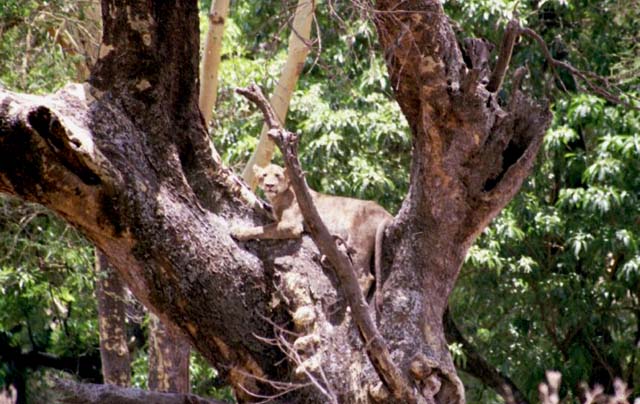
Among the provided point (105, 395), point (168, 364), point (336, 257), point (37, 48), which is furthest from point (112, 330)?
point (336, 257)

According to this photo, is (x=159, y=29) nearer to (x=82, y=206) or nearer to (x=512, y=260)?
(x=82, y=206)

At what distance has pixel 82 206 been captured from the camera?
18.2 feet

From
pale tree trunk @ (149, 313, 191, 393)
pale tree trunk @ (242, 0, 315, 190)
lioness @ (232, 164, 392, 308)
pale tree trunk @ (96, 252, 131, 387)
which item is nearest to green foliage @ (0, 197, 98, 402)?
pale tree trunk @ (96, 252, 131, 387)

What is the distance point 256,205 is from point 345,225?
62 cm

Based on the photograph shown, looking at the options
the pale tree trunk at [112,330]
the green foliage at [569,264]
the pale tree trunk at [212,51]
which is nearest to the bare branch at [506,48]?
the pale tree trunk at [212,51]

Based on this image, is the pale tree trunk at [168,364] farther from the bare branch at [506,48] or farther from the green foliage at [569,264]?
the green foliage at [569,264]

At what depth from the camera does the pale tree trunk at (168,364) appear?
29.8 ft

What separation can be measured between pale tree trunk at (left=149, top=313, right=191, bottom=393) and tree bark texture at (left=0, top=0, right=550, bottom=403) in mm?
2821

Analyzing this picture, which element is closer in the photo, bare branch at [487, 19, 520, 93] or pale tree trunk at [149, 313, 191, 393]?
bare branch at [487, 19, 520, 93]

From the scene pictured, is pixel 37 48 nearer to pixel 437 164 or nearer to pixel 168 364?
pixel 168 364

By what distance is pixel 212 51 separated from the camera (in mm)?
9133

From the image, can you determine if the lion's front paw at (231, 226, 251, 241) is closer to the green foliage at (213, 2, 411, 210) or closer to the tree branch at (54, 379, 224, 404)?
the tree branch at (54, 379, 224, 404)

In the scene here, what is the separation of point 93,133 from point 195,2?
101 cm

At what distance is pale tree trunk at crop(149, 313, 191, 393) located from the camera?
9086 mm
